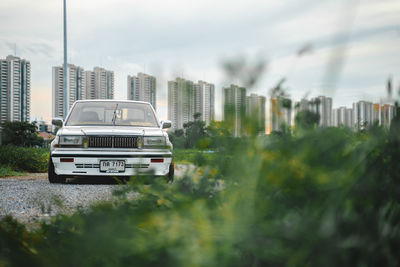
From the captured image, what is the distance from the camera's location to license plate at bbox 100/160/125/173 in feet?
19.7

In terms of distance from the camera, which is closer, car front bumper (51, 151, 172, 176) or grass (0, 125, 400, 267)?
grass (0, 125, 400, 267)

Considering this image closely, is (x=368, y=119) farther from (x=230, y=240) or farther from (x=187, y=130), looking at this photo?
(x=230, y=240)

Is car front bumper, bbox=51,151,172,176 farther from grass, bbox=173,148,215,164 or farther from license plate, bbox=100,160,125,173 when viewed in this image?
grass, bbox=173,148,215,164

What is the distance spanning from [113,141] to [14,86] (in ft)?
95.7

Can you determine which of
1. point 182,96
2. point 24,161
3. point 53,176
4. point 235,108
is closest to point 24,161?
point 24,161

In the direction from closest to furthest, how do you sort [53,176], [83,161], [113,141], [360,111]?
[360,111]
[83,161]
[113,141]
[53,176]

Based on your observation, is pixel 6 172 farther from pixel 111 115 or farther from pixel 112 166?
pixel 112 166

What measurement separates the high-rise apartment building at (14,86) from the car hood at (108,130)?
26.8 metres

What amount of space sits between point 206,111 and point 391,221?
62 centimetres

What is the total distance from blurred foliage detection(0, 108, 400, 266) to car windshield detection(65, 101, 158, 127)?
20.0ft

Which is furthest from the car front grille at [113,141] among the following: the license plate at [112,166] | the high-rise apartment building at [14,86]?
the high-rise apartment building at [14,86]

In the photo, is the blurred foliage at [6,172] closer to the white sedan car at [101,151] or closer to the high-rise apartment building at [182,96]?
the white sedan car at [101,151]

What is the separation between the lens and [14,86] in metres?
30.7

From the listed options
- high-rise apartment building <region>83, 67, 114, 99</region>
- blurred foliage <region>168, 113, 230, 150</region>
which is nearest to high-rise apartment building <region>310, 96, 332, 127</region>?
blurred foliage <region>168, 113, 230, 150</region>
